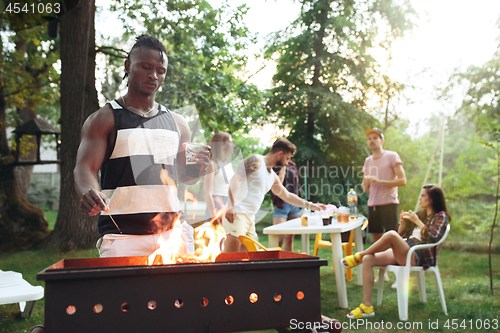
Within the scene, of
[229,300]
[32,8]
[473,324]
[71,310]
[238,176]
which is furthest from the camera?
[32,8]

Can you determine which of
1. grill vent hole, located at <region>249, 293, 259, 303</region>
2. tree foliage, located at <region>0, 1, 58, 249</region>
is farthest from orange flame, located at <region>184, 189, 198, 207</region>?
tree foliage, located at <region>0, 1, 58, 249</region>

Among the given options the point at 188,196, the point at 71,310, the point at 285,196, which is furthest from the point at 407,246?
the point at 71,310

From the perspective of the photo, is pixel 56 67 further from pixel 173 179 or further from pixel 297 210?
→ pixel 173 179

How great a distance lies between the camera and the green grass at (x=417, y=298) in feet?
12.5

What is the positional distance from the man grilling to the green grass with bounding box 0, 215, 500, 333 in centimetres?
271

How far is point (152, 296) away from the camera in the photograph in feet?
4.28

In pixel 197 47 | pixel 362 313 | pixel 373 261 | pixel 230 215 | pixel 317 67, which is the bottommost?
pixel 362 313

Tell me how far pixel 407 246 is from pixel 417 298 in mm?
1192

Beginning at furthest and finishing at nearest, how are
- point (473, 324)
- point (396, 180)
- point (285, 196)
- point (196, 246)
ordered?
1. point (396, 180)
2. point (285, 196)
3. point (473, 324)
4. point (196, 246)

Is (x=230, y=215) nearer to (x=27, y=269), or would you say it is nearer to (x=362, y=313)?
(x=362, y=313)

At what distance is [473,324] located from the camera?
143 inches

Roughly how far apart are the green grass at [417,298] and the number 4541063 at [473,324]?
0.9 inches

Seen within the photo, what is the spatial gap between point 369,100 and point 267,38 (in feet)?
13.1

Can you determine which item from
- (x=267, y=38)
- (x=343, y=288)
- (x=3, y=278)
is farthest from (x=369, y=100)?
(x=3, y=278)
